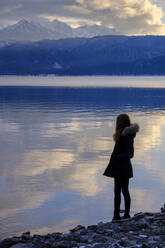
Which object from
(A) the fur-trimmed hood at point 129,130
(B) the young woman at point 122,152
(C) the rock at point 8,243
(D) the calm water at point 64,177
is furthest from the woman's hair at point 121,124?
(C) the rock at point 8,243

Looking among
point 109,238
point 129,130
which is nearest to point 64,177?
point 129,130

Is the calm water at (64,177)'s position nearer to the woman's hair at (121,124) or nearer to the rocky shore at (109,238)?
the rocky shore at (109,238)

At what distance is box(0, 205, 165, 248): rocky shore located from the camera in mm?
7828

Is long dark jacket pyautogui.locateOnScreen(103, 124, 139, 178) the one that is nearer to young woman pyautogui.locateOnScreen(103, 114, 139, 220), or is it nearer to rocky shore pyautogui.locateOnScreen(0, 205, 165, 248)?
young woman pyautogui.locateOnScreen(103, 114, 139, 220)

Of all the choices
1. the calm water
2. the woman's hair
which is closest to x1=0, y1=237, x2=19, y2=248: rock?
the calm water

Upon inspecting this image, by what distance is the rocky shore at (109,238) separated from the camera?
7828 mm

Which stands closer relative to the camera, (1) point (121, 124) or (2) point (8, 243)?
(2) point (8, 243)

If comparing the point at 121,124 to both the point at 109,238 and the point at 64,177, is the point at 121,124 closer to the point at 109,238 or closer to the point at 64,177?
the point at 109,238

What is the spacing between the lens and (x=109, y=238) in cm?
832

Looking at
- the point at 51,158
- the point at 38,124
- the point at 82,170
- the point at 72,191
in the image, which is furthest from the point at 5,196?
the point at 38,124

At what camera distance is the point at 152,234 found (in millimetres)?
8547

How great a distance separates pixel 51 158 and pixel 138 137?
7.62m

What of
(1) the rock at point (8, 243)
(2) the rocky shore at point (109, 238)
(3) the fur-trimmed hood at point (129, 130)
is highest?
(3) the fur-trimmed hood at point (129, 130)

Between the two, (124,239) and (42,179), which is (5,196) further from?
(124,239)
